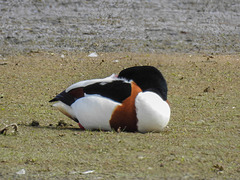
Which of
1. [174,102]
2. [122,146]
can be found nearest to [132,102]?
[122,146]

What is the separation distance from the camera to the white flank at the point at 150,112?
496 cm

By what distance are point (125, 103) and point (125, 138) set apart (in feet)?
1.01

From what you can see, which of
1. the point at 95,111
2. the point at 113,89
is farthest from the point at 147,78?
the point at 95,111

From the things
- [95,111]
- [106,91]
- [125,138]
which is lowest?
[125,138]

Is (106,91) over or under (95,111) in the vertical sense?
over

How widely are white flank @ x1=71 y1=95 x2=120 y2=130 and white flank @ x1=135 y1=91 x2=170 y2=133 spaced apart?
0.22 meters

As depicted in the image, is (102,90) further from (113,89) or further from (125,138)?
(125,138)

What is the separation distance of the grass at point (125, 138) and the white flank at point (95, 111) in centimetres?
8

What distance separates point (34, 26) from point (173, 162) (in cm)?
948

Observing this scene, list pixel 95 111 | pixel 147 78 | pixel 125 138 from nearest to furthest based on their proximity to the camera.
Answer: pixel 125 138 < pixel 95 111 < pixel 147 78

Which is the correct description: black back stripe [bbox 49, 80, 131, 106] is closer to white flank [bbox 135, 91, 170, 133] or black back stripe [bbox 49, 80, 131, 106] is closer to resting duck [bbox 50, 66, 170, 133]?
resting duck [bbox 50, 66, 170, 133]

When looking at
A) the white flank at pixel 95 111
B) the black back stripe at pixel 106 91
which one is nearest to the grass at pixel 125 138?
the white flank at pixel 95 111

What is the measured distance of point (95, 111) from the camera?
5.11 meters

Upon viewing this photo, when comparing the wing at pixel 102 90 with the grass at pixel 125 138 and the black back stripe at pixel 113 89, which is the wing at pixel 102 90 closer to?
the black back stripe at pixel 113 89
